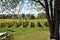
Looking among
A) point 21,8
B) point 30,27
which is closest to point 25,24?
point 30,27

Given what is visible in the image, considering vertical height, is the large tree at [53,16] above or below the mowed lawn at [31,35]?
above

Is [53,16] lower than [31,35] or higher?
higher

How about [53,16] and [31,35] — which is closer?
[53,16]

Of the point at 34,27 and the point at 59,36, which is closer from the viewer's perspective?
the point at 59,36

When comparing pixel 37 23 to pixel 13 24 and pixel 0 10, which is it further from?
pixel 0 10

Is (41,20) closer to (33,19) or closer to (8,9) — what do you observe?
(33,19)

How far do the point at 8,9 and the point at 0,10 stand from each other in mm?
590

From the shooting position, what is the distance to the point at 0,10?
39.0 ft

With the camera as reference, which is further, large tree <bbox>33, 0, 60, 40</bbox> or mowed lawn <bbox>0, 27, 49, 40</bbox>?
mowed lawn <bbox>0, 27, 49, 40</bbox>

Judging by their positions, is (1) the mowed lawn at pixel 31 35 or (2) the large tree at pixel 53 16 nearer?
(2) the large tree at pixel 53 16

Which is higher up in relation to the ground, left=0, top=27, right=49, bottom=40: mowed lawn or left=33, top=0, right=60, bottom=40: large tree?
left=33, top=0, right=60, bottom=40: large tree

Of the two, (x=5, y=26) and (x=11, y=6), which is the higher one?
(x=11, y=6)

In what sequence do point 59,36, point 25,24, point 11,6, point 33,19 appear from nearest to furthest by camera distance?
point 59,36 → point 11,6 → point 33,19 → point 25,24

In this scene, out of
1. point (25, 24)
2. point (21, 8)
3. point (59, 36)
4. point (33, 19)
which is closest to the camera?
point (59, 36)
